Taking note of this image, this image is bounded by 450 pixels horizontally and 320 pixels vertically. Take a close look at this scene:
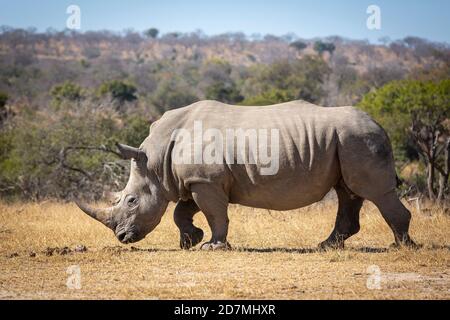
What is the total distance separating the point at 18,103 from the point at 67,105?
51.3ft

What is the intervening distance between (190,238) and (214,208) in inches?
28.8

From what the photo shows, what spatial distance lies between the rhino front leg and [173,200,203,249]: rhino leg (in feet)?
1.26

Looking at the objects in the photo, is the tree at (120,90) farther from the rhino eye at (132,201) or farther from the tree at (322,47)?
the tree at (322,47)

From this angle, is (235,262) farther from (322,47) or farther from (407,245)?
(322,47)

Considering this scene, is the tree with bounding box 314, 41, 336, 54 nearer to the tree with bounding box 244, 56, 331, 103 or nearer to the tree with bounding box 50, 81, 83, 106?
the tree with bounding box 244, 56, 331, 103

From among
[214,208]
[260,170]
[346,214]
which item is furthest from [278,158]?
[346,214]

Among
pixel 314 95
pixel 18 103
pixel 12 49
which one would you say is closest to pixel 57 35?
pixel 12 49

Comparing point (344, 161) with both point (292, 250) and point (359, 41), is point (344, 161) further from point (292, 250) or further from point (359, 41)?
point (359, 41)

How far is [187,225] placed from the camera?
11273 millimetres

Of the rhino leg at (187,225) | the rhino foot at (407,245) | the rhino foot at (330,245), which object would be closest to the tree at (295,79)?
the rhino leg at (187,225)

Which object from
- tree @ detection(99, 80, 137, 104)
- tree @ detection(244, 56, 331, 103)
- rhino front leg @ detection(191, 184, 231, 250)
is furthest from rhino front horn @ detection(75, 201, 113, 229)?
tree @ detection(99, 80, 137, 104)

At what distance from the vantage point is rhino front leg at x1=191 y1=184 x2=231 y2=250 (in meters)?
10.6

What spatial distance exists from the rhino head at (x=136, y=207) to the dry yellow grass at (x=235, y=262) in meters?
0.28

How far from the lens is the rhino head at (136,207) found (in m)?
11.0
